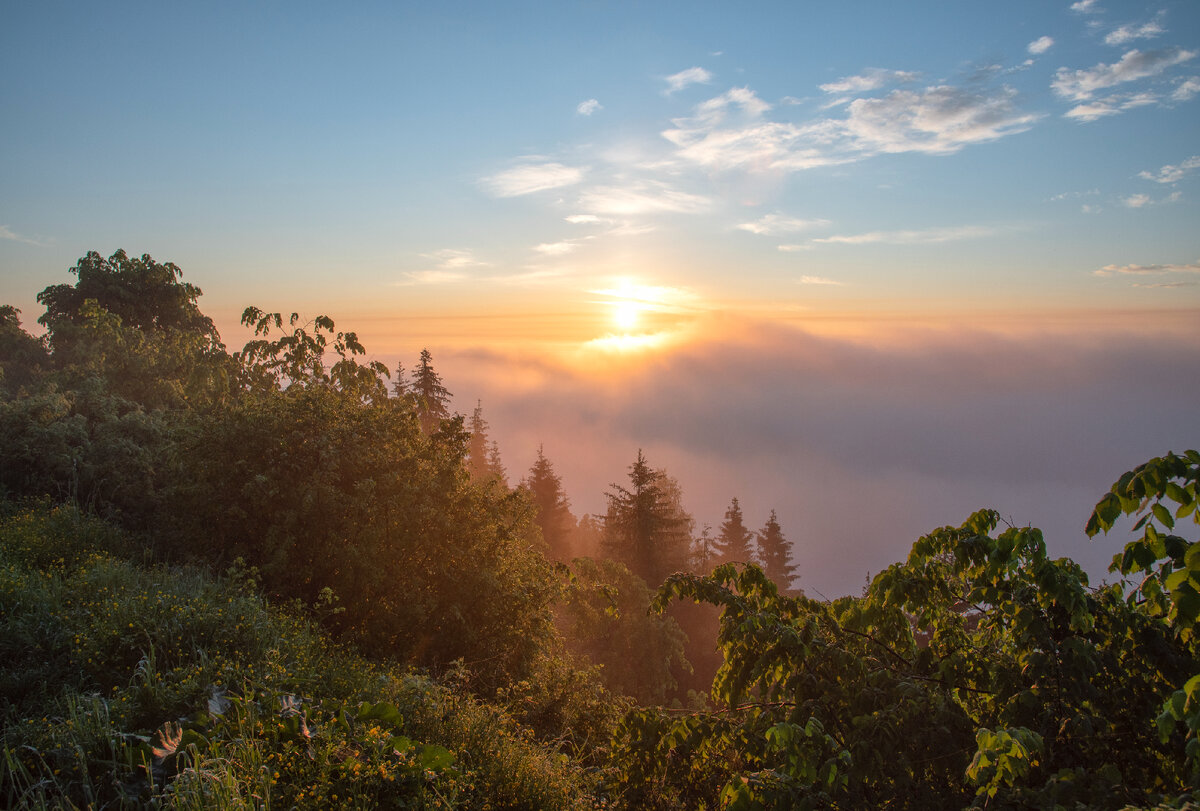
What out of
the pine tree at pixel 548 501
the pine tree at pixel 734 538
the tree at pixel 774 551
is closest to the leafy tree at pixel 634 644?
the pine tree at pixel 548 501

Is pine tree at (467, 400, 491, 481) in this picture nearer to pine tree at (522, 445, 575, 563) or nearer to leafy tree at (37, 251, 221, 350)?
pine tree at (522, 445, 575, 563)

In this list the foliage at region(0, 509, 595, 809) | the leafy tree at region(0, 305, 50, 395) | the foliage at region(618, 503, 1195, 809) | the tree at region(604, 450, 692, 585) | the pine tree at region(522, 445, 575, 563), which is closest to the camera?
the foliage at region(618, 503, 1195, 809)

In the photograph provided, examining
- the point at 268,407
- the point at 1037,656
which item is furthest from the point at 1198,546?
the point at 268,407

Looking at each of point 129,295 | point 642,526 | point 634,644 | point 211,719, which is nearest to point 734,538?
point 642,526

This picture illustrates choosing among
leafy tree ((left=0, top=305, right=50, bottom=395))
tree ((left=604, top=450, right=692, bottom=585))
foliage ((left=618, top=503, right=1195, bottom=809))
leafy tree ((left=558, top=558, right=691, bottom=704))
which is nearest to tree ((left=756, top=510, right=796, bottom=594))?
tree ((left=604, top=450, right=692, bottom=585))

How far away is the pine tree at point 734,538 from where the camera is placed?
172ft

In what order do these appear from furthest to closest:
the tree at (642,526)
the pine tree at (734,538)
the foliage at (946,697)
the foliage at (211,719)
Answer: the pine tree at (734,538)
the tree at (642,526)
the foliage at (211,719)
the foliage at (946,697)

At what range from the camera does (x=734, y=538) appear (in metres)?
52.8

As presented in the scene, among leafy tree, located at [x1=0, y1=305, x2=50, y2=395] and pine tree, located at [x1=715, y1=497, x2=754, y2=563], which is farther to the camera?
pine tree, located at [x1=715, y1=497, x2=754, y2=563]

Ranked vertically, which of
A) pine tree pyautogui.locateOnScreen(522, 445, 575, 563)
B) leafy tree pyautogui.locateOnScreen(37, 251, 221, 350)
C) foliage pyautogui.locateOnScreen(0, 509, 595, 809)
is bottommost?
pine tree pyautogui.locateOnScreen(522, 445, 575, 563)

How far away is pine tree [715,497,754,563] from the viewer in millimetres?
52281

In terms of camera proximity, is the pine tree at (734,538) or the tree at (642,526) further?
the pine tree at (734,538)

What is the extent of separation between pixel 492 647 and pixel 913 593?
874 cm

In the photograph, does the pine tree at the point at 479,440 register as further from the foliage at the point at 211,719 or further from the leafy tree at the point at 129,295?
the foliage at the point at 211,719
